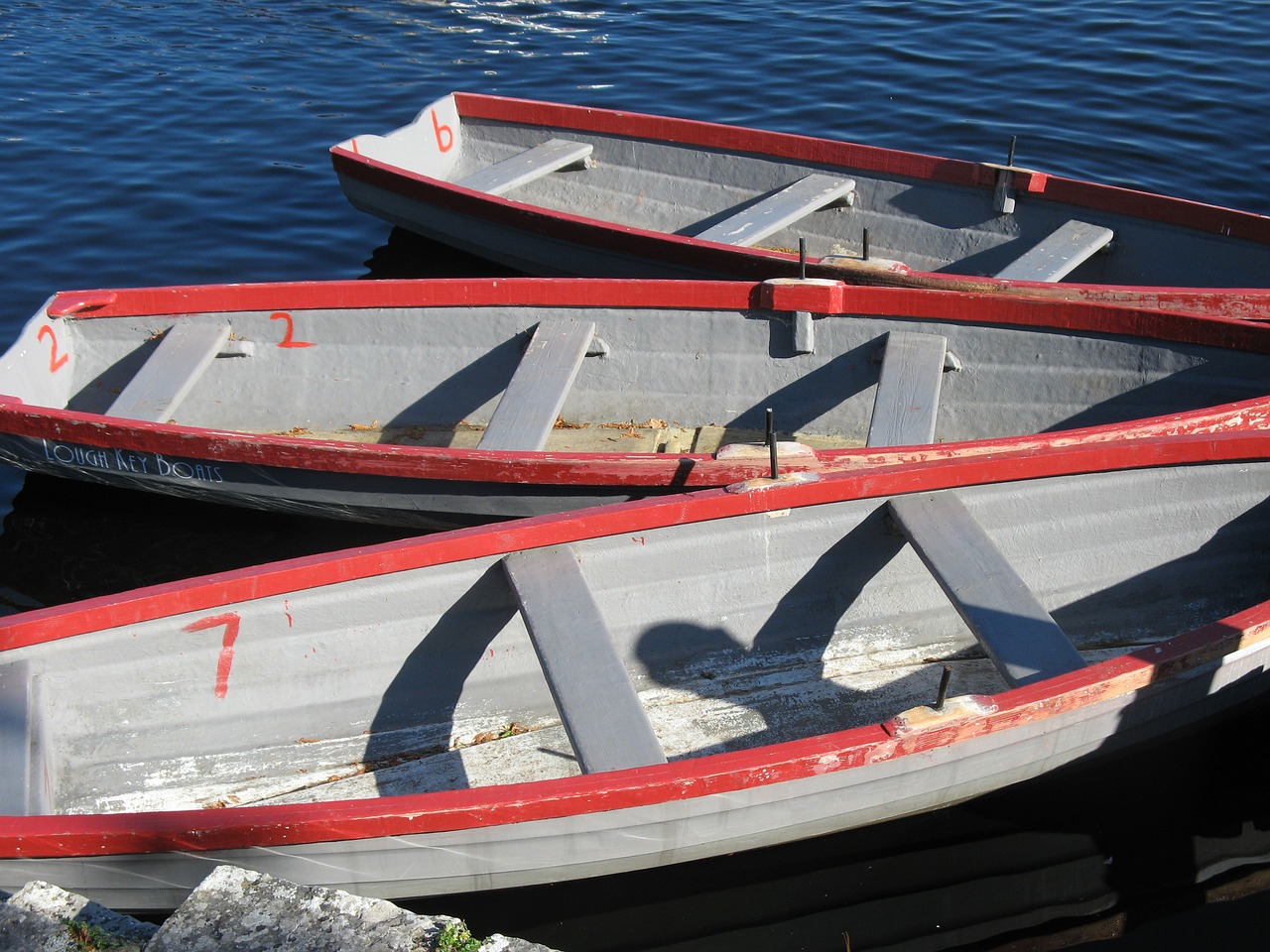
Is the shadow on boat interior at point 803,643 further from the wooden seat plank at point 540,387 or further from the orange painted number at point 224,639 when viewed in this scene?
the wooden seat plank at point 540,387

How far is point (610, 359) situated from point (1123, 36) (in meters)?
9.54

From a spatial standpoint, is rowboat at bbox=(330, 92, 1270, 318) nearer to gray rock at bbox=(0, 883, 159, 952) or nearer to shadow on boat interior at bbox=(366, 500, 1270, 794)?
shadow on boat interior at bbox=(366, 500, 1270, 794)

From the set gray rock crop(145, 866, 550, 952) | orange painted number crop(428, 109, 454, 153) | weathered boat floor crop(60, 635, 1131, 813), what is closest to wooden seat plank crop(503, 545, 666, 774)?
weathered boat floor crop(60, 635, 1131, 813)

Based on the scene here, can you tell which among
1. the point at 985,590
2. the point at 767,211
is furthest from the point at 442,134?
the point at 985,590

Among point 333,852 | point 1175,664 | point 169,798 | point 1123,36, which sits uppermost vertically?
point 1123,36

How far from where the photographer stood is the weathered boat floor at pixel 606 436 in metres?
6.50

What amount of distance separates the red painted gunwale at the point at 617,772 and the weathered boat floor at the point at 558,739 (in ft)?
2.63

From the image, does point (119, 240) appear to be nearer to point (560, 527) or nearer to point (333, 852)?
point (560, 527)

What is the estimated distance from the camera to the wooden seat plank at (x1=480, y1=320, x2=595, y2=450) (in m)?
5.73

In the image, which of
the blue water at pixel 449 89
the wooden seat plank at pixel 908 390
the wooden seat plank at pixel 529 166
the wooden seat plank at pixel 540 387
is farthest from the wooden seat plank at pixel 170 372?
the wooden seat plank at pixel 908 390

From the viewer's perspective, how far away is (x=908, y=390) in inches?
232

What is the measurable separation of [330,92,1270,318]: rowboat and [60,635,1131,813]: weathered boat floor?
233 centimetres

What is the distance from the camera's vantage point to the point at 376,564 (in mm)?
4410

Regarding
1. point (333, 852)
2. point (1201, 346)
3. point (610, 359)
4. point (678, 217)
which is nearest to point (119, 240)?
point (678, 217)
